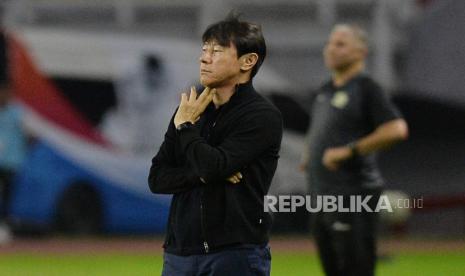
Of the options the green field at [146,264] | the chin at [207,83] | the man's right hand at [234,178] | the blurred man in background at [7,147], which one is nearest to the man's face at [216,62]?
the chin at [207,83]

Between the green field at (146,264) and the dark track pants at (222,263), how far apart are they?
26.7ft

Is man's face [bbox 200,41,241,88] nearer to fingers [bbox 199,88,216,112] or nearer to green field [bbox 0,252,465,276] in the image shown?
fingers [bbox 199,88,216,112]

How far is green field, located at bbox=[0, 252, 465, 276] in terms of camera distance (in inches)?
553

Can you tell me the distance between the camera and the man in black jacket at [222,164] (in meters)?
5.53

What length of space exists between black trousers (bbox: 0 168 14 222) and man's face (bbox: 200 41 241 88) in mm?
13525

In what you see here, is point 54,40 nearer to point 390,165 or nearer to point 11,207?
point 11,207

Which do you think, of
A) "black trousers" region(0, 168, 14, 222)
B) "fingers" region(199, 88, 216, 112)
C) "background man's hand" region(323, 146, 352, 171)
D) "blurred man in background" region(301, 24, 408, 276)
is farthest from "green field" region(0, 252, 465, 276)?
"fingers" region(199, 88, 216, 112)

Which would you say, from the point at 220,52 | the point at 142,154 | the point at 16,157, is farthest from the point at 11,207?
the point at 220,52

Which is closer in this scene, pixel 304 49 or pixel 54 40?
pixel 54 40

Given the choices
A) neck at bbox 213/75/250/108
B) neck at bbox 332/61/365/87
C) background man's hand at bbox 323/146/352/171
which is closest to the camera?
neck at bbox 213/75/250/108

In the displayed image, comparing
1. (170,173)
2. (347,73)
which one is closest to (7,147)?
(347,73)

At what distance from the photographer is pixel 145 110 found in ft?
63.4

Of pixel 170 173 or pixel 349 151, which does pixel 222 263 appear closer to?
pixel 170 173

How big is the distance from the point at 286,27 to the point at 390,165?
3.05 meters
